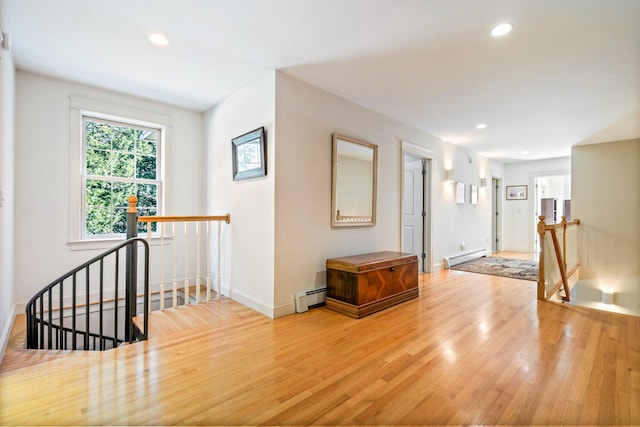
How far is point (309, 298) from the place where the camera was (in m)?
3.21

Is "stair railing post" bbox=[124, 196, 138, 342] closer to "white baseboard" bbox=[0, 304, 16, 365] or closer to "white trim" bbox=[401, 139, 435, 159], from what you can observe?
"white baseboard" bbox=[0, 304, 16, 365]

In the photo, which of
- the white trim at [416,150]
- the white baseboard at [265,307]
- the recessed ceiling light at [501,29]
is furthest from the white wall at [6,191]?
the white trim at [416,150]

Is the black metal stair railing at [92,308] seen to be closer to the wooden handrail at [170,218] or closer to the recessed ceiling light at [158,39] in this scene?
the wooden handrail at [170,218]

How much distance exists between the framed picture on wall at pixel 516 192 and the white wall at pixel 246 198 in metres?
7.49

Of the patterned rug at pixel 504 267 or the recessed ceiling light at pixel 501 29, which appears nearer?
the recessed ceiling light at pixel 501 29

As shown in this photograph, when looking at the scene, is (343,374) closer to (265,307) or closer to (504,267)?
(265,307)

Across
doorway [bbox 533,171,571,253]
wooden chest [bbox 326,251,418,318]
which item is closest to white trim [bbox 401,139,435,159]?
wooden chest [bbox 326,251,418,318]

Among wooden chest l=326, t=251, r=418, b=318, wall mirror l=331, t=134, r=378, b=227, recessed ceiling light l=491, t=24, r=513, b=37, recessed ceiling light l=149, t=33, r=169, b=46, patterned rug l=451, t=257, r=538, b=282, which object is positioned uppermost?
recessed ceiling light l=149, t=33, r=169, b=46

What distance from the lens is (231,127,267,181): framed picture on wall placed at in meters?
3.07

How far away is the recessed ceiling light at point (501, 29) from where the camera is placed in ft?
7.18

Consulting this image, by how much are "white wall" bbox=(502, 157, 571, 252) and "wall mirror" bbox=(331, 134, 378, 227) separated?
19.4ft

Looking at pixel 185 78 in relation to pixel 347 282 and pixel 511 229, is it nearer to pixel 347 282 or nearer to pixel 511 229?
pixel 347 282

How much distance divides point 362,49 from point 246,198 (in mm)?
1919

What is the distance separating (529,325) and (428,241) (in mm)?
2428
